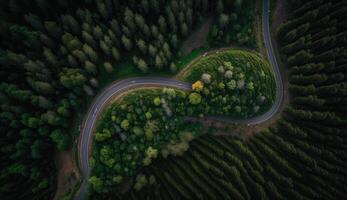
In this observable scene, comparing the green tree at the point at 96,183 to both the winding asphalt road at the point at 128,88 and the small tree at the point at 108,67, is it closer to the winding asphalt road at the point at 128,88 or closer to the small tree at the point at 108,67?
the winding asphalt road at the point at 128,88

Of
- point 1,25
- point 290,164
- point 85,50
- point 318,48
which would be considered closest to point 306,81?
point 318,48

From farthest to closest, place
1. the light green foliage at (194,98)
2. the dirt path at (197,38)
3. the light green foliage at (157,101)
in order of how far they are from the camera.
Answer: the dirt path at (197,38) < the light green foliage at (194,98) < the light green foliage at (157,101)

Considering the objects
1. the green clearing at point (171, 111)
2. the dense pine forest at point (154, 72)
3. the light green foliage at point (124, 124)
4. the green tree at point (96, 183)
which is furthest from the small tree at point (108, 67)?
the green tree at point (96, 183)

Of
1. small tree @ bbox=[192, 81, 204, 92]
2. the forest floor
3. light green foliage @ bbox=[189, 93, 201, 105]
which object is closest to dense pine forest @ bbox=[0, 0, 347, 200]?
the forest floor

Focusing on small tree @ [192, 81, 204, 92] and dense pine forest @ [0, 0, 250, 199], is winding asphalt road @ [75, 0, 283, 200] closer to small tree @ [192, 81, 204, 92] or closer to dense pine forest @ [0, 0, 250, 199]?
dense pine forest @ [0, 0, 250, 199]

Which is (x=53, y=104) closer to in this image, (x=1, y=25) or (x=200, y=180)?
(x=1, y=25)

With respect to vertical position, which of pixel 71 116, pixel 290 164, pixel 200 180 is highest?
pixel 71 116
